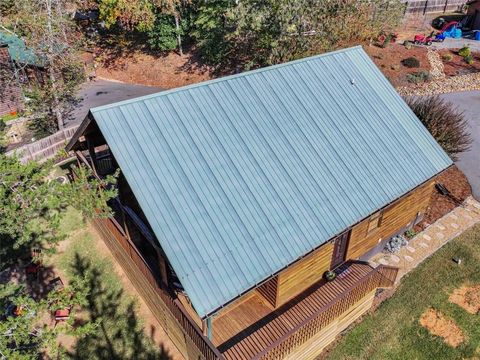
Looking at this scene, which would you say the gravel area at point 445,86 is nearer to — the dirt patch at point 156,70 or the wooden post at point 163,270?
the dirt patch at point 156,70

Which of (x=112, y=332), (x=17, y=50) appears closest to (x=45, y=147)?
(x=17, y=50)

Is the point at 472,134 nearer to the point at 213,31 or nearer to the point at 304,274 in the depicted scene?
the point at 304,274

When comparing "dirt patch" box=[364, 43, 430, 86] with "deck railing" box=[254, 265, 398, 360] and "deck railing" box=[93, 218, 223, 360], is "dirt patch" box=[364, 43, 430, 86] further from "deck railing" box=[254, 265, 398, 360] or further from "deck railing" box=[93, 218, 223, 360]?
"deck railing" box=[93, 218, 223, 360]

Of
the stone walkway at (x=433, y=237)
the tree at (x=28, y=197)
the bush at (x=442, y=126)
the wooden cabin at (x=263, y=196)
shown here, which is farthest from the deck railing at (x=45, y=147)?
the bush at (x=442, y=126)

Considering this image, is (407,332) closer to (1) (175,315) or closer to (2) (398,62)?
(1) (175,315)

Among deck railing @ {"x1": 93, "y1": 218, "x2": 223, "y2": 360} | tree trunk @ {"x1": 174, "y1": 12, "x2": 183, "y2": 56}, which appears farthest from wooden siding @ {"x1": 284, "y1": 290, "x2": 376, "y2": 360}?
tree trunk @ {"x1": 174, "y1": 12, "x2": 183, "y2": 56}

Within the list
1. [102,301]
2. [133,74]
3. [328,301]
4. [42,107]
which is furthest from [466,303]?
[133,74]
